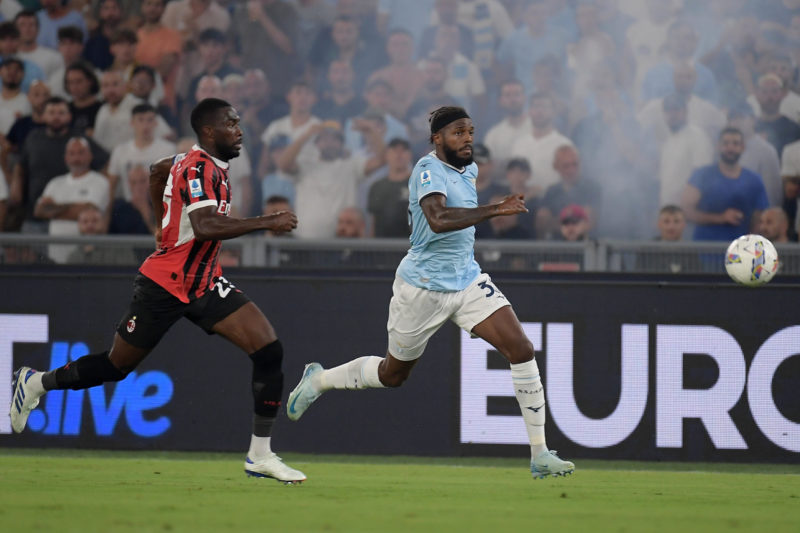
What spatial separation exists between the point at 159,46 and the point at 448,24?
10.7ft

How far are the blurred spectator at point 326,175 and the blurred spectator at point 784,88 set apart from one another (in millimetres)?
3901

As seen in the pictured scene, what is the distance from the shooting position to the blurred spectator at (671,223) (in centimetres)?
1097

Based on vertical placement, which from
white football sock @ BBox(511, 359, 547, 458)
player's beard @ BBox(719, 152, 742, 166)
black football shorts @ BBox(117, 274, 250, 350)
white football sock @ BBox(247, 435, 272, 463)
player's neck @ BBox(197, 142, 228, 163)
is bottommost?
white football sock @ BBox(247, 435, 272, 463)

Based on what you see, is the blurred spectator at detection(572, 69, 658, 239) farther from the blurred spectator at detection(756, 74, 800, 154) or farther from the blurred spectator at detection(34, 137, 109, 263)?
the blurred spectator at detection(34, 137, 109, 263)

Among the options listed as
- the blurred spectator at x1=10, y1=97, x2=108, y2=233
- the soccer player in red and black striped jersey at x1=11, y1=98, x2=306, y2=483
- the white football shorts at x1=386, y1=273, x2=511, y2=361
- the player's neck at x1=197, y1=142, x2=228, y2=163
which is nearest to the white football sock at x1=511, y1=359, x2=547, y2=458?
the white football shorts at x1=386, y1=273, x2=511, y2=361

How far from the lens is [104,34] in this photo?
42.9ft

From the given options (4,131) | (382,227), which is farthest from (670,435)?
(4,131)

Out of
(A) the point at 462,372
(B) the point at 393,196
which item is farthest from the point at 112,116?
(A) the point at 462,372

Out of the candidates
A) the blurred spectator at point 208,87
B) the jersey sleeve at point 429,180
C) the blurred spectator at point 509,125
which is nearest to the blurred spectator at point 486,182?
the blurred spectator at point 509,125

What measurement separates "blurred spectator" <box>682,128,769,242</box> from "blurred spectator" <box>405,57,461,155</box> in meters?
2.78

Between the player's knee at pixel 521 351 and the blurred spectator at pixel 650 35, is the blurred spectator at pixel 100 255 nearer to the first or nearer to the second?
the player's knee at pixel 521 351

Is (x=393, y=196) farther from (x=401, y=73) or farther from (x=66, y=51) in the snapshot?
(x=66, y=51)

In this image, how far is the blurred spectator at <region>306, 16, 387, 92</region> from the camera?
12805 millimetres

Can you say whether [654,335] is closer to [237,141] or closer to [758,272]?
[758,272]
